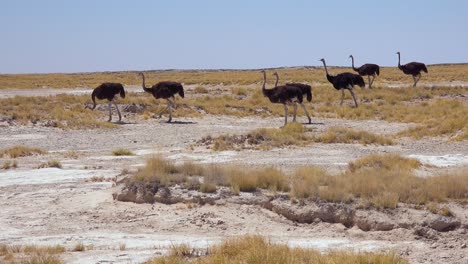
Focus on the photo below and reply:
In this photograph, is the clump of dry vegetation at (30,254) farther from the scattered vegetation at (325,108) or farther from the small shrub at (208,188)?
the scattered vegetation at (325,108)

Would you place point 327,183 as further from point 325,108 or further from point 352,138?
point 325,108

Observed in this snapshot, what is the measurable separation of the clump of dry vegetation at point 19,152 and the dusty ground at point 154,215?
0.50m

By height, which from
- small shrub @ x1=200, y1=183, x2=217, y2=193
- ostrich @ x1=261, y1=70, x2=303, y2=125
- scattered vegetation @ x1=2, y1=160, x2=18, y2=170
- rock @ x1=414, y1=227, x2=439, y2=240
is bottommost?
rock @ x1=414, y1=227, x2=439, y2=240

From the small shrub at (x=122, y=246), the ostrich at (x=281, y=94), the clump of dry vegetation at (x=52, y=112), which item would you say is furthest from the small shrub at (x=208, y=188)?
Result: the clump of dry vegetation at (x=52, y=112)

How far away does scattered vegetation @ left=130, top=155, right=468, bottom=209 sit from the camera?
40.3 feet

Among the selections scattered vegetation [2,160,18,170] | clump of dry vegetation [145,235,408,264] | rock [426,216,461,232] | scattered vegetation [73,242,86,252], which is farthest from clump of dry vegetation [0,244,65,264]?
scattered vegetation [2,160,18,170]

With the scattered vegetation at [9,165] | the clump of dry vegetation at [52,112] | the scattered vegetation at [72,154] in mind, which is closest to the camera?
the scattered vegetation at [9,165]

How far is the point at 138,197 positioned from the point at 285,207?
2.88 m

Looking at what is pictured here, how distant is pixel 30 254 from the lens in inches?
369

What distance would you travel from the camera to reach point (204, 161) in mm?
18312

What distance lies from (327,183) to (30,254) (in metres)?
6.12

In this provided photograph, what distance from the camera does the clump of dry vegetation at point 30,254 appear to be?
8698 mm

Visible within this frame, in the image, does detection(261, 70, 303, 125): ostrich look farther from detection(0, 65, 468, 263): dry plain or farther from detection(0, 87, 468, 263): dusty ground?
detection(0, 87, 468, 263): dusty ground

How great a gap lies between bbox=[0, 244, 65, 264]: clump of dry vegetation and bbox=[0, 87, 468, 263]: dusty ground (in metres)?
0.25
